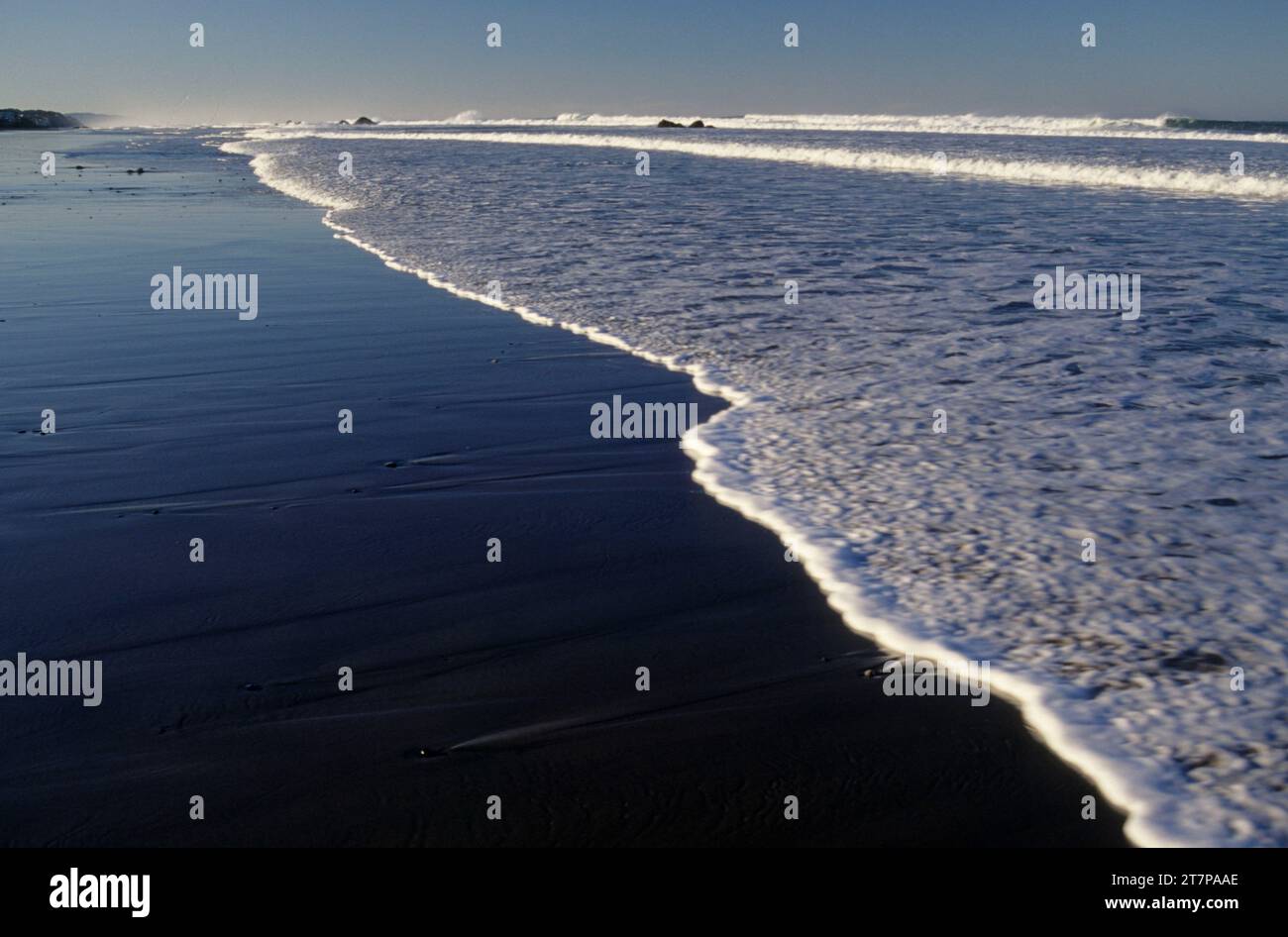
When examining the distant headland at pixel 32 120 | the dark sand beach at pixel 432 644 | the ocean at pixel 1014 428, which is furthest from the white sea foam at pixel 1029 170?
the distant headland at pixel 32 120

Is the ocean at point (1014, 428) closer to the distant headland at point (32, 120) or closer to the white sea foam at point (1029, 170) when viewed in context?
the white sea foam at point (1029, 170)

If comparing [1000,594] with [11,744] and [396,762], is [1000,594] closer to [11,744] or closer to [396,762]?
[396,762]

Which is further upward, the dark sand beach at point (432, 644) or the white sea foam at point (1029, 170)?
the white sea foam at point (1029, 170)

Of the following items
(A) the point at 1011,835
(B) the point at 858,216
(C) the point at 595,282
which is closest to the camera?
(A) the point at 1011,835

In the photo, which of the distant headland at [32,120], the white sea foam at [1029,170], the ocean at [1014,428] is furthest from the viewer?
the distant headland at [32,120]

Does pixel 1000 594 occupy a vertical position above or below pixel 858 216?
below

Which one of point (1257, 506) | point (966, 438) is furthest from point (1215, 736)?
point (966, 438)

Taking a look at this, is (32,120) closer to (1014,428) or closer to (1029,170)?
(1029,170)

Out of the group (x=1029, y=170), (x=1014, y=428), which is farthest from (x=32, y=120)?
(x=1014, y=428)

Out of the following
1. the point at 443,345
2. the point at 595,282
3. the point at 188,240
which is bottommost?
the point at 443,345
